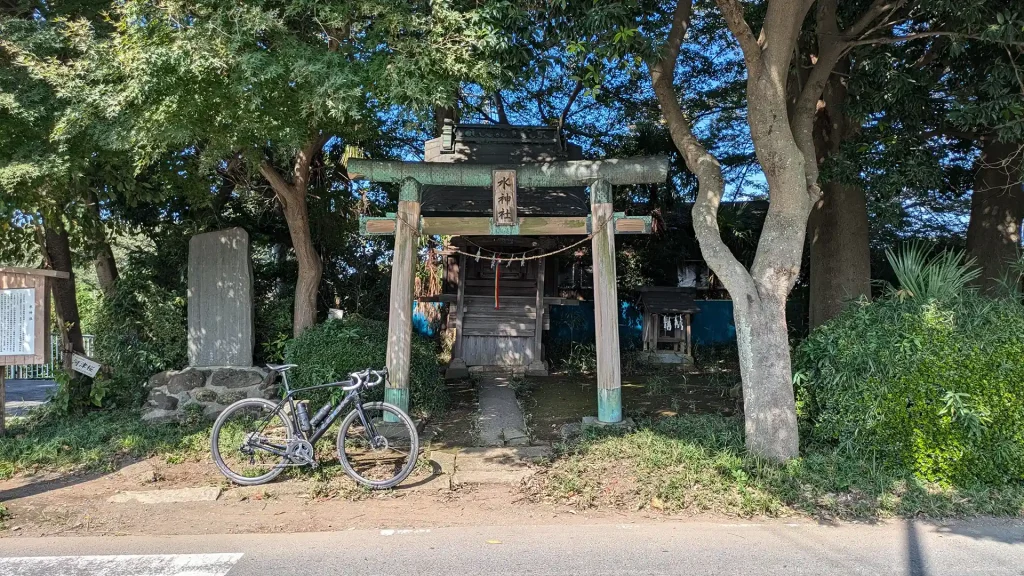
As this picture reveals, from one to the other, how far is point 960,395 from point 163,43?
8.60 metres

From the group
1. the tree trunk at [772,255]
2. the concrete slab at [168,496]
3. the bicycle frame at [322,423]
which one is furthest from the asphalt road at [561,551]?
the tree trunk at [772,255]

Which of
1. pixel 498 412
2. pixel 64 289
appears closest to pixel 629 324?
pixel 498 412

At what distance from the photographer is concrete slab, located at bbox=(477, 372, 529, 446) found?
24.6 feet

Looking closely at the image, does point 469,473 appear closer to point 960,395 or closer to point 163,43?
point 960,395

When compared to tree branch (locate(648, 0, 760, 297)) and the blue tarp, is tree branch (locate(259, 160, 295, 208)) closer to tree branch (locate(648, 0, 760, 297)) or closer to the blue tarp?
tree branch (locate(648, 0, 760, 297))

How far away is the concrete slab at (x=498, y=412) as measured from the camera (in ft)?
24.6

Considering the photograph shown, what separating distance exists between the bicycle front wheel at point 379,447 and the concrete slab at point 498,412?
3.56 feet

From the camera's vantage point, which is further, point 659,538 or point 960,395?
point 960,395

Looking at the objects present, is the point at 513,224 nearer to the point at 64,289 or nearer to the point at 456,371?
the point at 456,371

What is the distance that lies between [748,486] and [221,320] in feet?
24.7

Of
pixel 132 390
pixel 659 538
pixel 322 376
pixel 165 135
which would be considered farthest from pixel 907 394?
pixel 132 390

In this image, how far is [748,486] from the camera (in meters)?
5.69

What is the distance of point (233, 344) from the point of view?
910cm

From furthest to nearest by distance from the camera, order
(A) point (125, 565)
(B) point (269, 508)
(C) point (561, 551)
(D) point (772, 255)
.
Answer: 1. (D) point (772, 255)
2. (B) point (269, 508)
3. (C) point (561, 551)
4. (A) point (125, 565)
